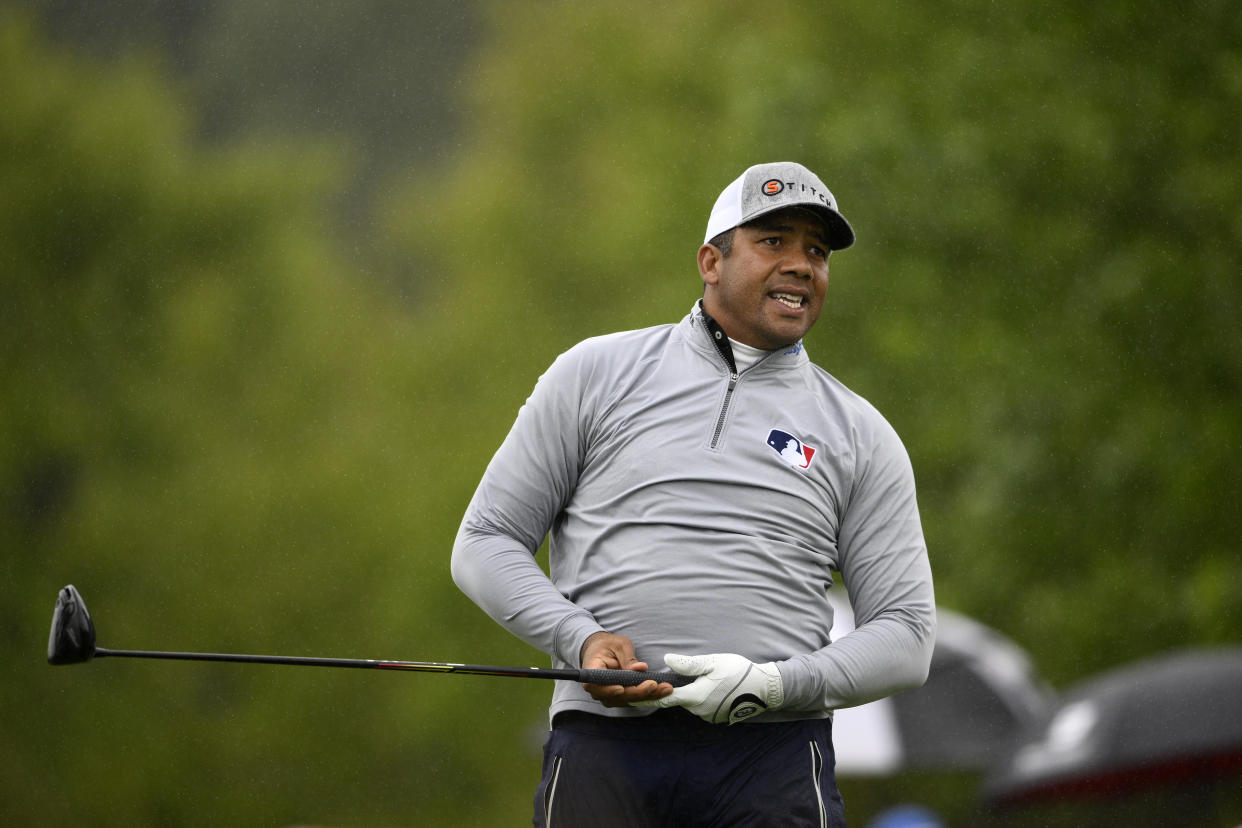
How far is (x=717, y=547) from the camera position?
6.32 feet

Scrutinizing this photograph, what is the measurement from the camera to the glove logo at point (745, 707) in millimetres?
1814

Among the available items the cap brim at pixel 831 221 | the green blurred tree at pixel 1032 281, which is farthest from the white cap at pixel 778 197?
the green blurred tree at pixel 1032 281

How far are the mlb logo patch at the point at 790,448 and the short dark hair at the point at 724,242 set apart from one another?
30 cm

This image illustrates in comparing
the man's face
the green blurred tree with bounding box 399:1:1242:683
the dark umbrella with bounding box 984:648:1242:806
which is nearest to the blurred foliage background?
the green blurred tree with bounding box 399:1:1242:683

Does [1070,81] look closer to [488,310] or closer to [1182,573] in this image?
[1182,573]

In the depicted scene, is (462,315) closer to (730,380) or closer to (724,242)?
(724,242)

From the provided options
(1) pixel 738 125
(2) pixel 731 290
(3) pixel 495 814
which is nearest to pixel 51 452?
(3) pixel 495 814

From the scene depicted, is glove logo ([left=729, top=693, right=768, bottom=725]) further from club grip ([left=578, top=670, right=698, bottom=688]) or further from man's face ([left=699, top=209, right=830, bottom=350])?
man's face ([left=699, top=209, right=830, bottom=350])

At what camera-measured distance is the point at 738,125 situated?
803cm

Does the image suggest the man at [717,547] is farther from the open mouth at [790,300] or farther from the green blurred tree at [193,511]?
the green blurred tree at [193,511]

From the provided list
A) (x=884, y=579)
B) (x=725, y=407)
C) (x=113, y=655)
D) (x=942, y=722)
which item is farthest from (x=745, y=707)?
(x=942, y=722)

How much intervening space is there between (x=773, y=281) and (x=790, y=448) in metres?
0.25

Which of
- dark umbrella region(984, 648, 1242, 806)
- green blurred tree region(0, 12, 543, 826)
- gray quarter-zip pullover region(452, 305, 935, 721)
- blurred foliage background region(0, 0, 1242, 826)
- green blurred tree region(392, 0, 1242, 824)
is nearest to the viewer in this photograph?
gray quarter-zip pullover region(452, 305, 935, 721)

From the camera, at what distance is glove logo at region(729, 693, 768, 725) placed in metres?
1.81
